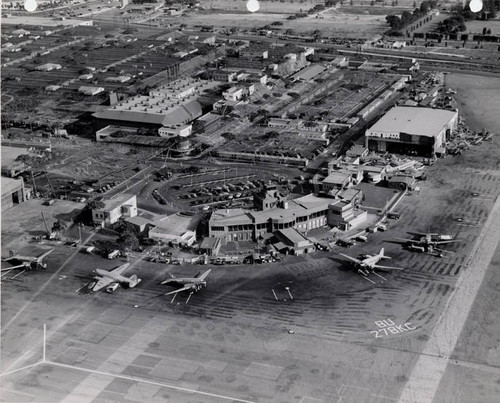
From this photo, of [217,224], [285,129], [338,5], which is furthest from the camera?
[338,5]

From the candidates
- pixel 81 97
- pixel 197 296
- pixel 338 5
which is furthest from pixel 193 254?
pixel 338 5

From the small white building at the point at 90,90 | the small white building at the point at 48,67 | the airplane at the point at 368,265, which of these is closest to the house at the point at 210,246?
the airplane at the point at 368,265

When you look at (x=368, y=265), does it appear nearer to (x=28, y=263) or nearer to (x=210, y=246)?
(x=210, y=246)

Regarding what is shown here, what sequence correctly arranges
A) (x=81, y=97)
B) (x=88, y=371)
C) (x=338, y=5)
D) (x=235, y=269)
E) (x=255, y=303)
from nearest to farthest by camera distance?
1. (x=88, y=371)
2. (x=255, y=303)
3. (x=235, y=269)
4. (x=81, y=97)
5. (x=338, y=5)

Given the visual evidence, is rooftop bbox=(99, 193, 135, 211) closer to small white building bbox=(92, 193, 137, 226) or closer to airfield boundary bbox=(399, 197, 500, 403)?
small white building bbox=(92, 193, 137, 226)

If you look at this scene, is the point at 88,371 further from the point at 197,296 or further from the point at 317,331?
the point at 317,331

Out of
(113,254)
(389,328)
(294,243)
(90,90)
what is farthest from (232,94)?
(389,328)
